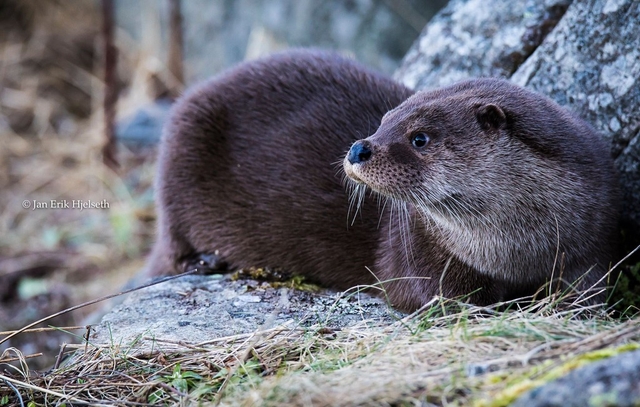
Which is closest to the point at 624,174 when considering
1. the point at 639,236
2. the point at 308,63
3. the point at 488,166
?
the point at 639,236

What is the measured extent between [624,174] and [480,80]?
0.80 m

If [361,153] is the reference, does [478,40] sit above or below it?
above

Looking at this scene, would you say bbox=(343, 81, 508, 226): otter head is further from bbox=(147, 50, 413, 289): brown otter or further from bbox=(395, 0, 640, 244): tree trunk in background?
bbox=(395, 0, 640, 244): tree trunk in background

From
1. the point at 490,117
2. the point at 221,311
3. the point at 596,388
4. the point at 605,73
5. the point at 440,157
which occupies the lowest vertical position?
the point at 221,311

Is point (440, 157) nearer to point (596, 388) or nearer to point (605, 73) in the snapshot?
point (605, 73)

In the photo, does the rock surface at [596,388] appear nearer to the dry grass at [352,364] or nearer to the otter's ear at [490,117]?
the dry grass at [352,364]

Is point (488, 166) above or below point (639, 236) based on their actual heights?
above

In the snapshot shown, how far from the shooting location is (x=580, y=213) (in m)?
2.70

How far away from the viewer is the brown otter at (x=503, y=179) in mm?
2666

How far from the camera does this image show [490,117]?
2.66 metres

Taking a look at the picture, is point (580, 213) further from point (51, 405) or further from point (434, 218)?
point (51, 405)

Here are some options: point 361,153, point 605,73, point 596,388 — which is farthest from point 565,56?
point 596,388

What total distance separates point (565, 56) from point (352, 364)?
6.23 feet

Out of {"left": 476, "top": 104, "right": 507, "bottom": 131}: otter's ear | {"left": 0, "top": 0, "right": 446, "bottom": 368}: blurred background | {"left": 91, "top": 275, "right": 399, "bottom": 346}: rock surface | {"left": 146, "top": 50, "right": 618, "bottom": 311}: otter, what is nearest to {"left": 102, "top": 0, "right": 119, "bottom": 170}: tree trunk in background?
{"left": 0, "top": 0, "right": 446, "bottom": 368}: blurred background
